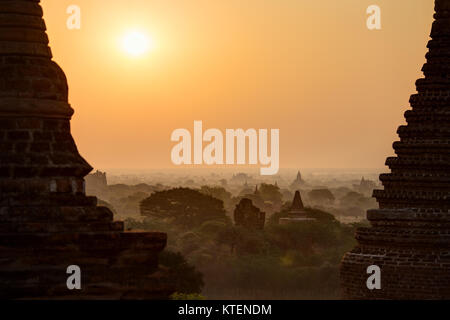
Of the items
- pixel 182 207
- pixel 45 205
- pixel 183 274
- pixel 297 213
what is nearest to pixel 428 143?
pixel 45 205

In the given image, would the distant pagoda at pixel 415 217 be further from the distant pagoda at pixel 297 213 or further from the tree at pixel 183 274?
the distant pagoda at pixel 297 213

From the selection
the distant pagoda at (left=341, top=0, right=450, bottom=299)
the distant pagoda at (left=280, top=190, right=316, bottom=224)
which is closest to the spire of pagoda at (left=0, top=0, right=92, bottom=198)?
the distant pagoda at (left=341, top=0, right=450, bottom=299)

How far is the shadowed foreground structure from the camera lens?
873 inches

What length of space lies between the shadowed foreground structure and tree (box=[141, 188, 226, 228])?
106 meters

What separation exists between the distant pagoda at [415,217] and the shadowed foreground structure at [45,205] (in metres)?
17.3

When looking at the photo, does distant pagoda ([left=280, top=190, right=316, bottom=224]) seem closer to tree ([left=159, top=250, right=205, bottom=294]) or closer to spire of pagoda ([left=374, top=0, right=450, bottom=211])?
tree ([left=159, top=250, right=205, bottom=294])

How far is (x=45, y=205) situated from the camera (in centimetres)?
2250

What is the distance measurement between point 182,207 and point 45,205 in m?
110

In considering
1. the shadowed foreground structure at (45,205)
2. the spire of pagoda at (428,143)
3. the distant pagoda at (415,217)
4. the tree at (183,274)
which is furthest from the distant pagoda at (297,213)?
the shadowed foreground structure at (45,205)

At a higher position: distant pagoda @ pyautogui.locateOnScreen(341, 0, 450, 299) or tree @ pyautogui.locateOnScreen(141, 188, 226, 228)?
distant pagoda @ pyautogui.locateOnScreen(341, 0, 450, 299)

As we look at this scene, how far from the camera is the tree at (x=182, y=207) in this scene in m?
131

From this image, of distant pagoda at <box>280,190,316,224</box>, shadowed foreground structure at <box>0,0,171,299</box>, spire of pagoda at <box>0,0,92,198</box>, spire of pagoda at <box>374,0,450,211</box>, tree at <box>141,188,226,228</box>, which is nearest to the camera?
shadowed foreground structure at <box>0,0,171,299</box>

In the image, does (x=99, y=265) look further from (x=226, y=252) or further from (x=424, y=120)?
(x=226, y=252)

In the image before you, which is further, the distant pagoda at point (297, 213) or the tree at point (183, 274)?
the distant pagoda at point (297, 213)
